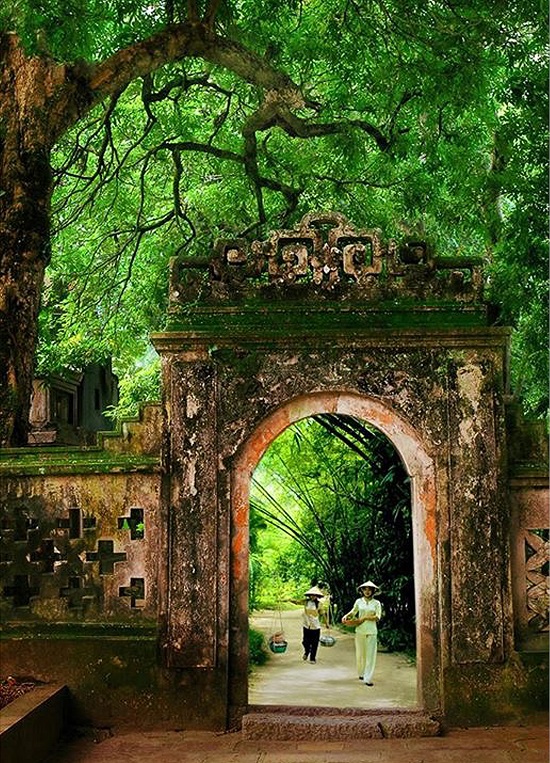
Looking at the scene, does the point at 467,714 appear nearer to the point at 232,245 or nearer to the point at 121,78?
the point at 232,245

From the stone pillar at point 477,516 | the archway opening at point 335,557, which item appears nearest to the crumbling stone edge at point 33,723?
the archway opening at point 335,557

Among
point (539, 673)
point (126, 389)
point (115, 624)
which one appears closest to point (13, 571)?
point (115, 624)

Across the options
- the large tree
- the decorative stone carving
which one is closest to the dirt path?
the decorative stone carving

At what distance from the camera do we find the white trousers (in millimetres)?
9141

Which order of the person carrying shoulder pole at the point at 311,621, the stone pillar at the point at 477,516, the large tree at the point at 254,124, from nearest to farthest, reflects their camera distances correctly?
the stone pillar at the point at 477,516 → the large tree at the point at 254,124 → the person carrying shoulder pole at the point at 311,621

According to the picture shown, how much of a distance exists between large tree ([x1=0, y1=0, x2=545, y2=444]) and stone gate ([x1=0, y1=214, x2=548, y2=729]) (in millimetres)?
1138

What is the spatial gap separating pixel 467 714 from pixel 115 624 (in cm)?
280

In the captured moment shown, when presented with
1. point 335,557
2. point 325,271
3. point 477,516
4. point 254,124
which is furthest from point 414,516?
point 335,557

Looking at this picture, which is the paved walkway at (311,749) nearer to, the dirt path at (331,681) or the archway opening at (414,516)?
the archway opening at (414,516)

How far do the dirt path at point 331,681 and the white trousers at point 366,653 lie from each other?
6.6 inches

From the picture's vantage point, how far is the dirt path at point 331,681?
8.66 m

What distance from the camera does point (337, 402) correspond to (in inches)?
272

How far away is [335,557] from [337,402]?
25.0ft

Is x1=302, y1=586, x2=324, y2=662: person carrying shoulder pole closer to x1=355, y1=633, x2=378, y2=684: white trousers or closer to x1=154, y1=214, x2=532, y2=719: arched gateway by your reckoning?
x1=355, y1=633, x2=378, y2=684: white trousers
